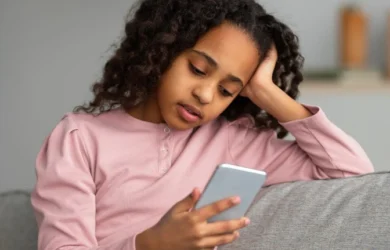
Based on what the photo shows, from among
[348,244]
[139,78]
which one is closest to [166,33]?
[139,78]

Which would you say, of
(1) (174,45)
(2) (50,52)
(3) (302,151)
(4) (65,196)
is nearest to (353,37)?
(2) (50,52)

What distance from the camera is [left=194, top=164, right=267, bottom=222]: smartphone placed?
3.40 feet

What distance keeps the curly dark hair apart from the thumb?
36 centimetres

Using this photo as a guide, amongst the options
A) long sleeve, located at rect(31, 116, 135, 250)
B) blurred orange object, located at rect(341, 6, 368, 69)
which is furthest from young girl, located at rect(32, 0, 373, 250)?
blurred orange object, located at rect(341, 6, 368, 69)

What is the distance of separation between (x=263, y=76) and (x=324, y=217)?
334 millimetres

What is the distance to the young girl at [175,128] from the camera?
1273 millimetres

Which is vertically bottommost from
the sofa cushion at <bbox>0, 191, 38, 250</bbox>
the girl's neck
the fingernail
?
the sofa cushion at <bbox>0, 191, 38, 250</bbox>

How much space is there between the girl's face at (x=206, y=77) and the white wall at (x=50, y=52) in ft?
4.52

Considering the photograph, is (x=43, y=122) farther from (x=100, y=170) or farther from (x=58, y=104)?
(x=100, y=170)

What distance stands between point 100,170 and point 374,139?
153 cm

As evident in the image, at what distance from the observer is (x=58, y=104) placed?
2709 millimetres

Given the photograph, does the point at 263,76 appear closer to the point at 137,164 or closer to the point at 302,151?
the point at 302,151

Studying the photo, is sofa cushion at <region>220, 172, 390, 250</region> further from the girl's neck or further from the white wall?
the white wall

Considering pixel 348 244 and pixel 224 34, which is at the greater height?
pixel 224 34
